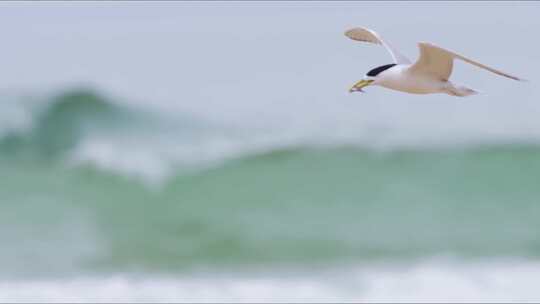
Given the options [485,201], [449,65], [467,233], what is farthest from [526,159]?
[449,65]

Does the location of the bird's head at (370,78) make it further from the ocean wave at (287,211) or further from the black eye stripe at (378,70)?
the ocean wave at (287,211)

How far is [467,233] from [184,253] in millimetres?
3881

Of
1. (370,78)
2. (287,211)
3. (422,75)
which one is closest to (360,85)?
(370,78)

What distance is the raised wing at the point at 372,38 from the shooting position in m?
12.4

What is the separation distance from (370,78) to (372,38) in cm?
71

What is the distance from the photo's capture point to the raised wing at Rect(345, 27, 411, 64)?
12.4 metres

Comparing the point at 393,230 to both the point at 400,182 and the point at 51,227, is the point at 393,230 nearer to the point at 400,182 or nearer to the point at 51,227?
the point at 400,182

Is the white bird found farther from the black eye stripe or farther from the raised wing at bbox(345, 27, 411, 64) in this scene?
the raised wing at bbox(345, 27, 411, 64)

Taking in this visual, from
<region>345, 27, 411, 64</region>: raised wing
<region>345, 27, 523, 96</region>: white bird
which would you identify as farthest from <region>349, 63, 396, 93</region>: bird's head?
<region>345, 27, 411, 64</region>: raised wing

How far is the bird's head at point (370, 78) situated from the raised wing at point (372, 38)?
0.70 ft

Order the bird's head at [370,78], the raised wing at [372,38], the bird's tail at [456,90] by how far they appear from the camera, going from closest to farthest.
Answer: the bird's tail at [456,90]
the bird's head at [370,78]
the raised wing at [372,38]

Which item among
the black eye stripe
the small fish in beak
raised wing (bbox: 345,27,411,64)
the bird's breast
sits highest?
raised wing (bbox: 345,27,411,64)

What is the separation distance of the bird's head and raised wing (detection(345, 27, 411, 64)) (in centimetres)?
21

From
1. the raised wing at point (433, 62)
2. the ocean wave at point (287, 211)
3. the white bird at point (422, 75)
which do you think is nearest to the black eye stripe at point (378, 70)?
the white bird at point (422, 75)
